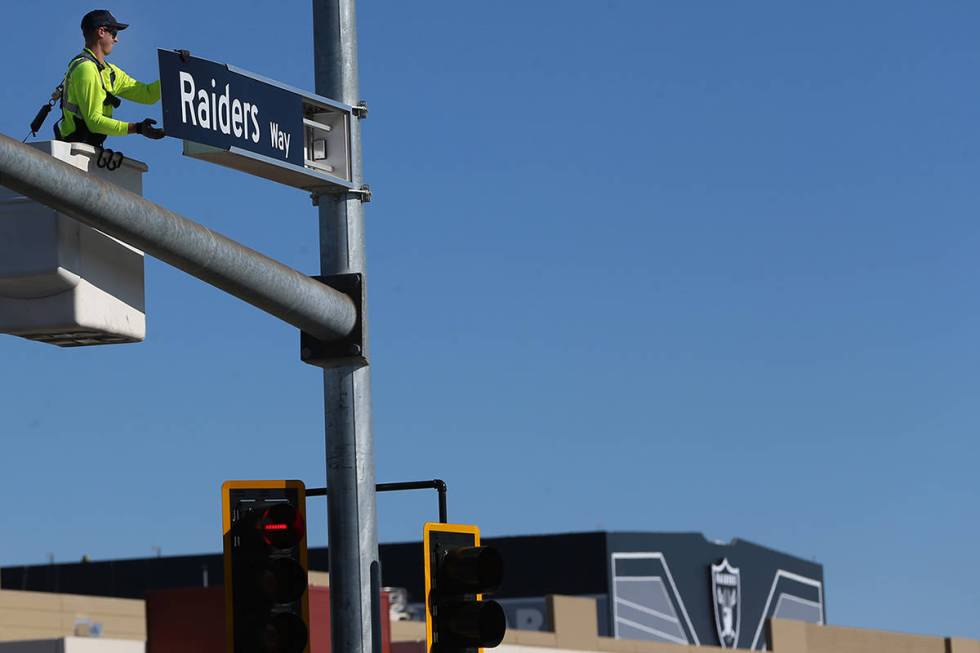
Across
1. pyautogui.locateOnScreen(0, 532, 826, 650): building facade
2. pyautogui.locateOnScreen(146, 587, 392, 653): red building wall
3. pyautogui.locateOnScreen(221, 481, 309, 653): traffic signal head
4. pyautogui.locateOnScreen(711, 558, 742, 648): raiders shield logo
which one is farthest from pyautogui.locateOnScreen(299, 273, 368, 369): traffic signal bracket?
pyautogui.locateOnScreen(711, 558, 742, 648): raiders shield logo

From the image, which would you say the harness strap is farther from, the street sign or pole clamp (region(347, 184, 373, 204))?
pole clamp (region(347, 184, 373, 204))

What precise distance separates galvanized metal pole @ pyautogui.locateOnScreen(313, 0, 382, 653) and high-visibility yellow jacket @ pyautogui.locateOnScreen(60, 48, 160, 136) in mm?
1212

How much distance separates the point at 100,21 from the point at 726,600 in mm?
56445

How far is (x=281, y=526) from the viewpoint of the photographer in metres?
10.1

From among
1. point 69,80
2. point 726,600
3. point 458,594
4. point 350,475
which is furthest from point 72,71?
point 726,600

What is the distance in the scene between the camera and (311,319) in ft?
31.1

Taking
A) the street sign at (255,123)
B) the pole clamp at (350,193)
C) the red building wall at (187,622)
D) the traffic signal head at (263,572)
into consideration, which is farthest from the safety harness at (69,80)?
the red building wall at (187,622)

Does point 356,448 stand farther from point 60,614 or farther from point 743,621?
point 743,621

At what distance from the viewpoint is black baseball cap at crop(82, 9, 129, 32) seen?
973 centimetres

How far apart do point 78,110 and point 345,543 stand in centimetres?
261

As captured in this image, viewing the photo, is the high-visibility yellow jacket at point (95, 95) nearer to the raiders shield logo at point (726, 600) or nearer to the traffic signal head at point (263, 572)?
the traffic signal head at point (263, 572)

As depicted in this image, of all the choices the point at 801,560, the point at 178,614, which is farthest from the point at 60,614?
the point at 801,560

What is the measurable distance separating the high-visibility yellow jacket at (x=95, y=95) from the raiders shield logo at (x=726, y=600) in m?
55.4

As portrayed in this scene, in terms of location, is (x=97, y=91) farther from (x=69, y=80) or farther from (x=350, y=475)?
(x=350, y=475)
